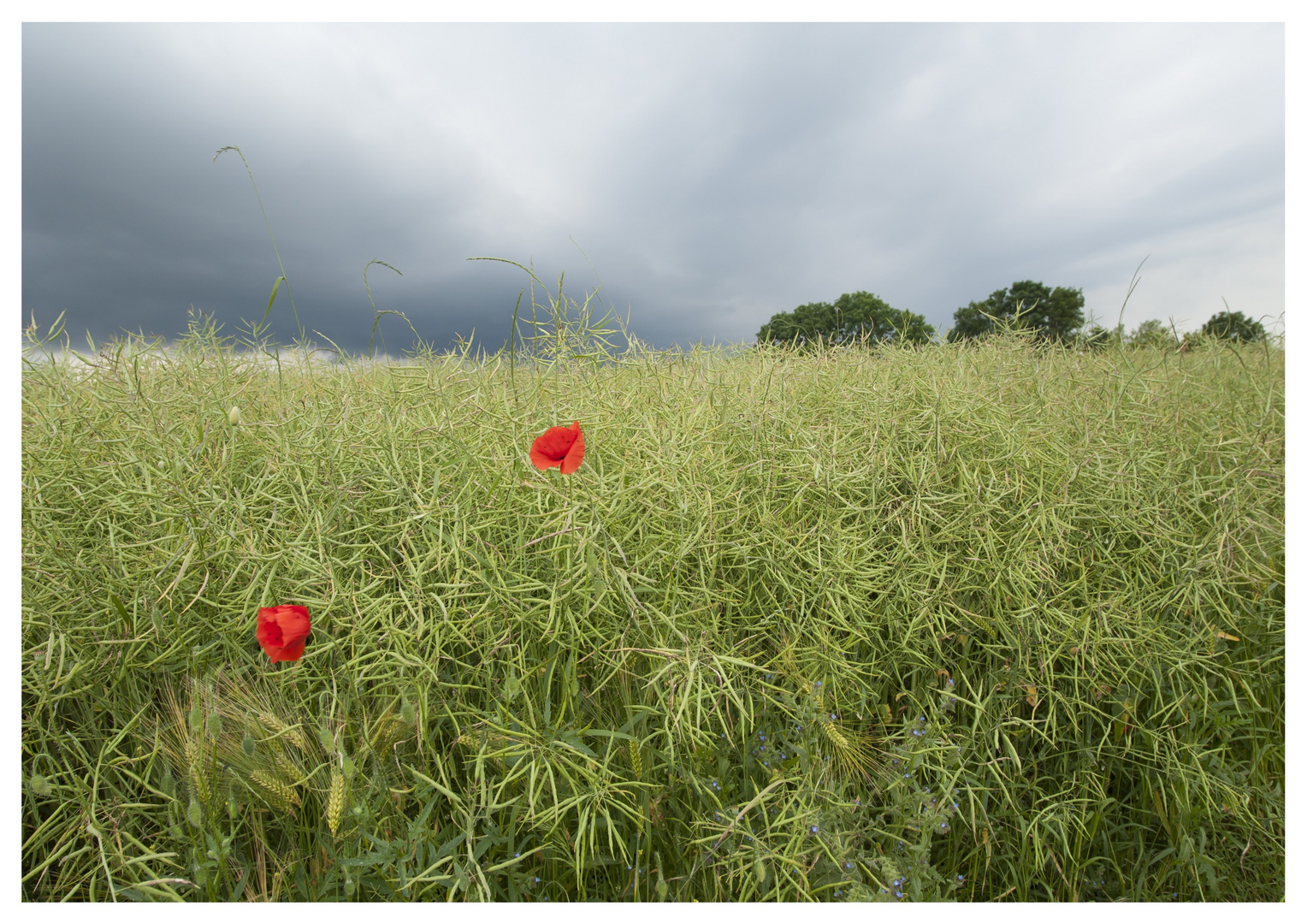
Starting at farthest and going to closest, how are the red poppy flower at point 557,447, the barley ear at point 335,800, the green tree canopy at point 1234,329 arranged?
the green tree canopy at point 1234,329, the red poppy flower at point 557,447, the barley ear at point 335,800

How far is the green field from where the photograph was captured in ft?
4.05

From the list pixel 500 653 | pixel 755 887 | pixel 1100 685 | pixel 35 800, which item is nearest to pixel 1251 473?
pixel 1100 685

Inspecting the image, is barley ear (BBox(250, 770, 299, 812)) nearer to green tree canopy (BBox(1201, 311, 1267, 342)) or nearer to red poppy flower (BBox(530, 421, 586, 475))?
red poppy flower (BBox(530, 421, 586, 475))

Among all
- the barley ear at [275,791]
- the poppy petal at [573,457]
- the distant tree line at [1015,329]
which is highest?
the distant tree line at [1015,329]

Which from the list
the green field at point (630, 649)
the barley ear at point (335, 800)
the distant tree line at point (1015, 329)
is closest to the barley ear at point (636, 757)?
the green field at point (630, 649)

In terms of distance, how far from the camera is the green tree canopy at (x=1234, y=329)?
3051 millimetres

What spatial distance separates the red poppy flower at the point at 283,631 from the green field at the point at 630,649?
80mm

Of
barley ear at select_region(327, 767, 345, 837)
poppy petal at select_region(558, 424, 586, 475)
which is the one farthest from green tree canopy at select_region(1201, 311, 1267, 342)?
barley ear at select_region(327, 767, 345, 837)

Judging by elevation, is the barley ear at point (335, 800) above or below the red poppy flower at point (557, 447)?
below

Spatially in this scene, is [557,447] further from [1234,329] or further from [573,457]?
[1234,329]

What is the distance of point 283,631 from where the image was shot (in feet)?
3.78

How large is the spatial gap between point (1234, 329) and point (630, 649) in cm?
416

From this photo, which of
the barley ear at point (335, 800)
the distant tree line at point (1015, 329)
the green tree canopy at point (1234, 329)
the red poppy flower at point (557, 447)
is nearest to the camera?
the barley ear at point (335, 800)

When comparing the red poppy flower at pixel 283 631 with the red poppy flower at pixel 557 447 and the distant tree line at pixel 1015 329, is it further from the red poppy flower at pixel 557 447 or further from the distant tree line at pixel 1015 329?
the distant tree line at pixel 1015 329
